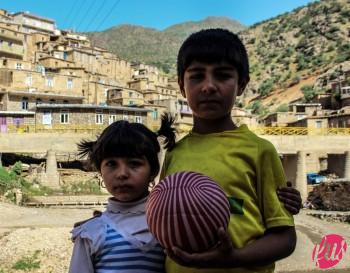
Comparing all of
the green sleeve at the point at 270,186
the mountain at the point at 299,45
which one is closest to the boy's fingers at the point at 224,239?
the green sleeve at the point at 270,186

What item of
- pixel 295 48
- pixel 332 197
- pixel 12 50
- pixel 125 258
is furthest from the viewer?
pixel 295 48

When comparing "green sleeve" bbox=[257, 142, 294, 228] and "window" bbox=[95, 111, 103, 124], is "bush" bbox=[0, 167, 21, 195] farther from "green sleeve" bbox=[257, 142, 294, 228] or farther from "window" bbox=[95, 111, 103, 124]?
"green sleeve" bbox=[257, 142, 294, 228]

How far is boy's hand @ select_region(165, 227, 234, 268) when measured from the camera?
2.14m

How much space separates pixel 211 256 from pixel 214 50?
1.09 meters

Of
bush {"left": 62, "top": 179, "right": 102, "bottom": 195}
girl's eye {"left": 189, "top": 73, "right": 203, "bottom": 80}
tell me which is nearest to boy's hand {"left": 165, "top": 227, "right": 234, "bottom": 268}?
girl's eye {"left": 189, "top": 73, "right": 203, "bottom": 80}

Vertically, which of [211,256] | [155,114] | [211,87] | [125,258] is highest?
[155,114]

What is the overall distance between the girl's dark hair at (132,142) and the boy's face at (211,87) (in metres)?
0.39

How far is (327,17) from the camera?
292ft

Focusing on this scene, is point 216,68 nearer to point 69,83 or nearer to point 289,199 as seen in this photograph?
point 289,199

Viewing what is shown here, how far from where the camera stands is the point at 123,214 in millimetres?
2984

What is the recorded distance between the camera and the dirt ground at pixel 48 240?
1672 cm

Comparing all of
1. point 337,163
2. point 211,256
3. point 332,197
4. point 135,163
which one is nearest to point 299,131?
point 337,163

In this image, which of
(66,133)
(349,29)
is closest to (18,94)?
(66,133)

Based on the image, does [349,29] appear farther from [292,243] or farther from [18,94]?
[292,243]
